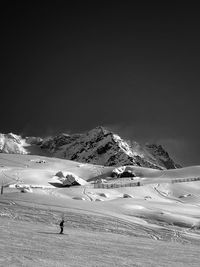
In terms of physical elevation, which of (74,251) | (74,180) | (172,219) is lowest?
(74,251)

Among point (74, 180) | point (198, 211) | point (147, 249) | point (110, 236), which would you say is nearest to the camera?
point (147, 249)

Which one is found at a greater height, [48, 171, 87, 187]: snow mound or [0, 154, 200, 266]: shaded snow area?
[48, 171, 87, 187]: snow mound

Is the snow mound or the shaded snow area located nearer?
the shaded snow area

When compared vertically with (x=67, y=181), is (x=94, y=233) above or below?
below

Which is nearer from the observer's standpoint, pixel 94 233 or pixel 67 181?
pixel 94 233

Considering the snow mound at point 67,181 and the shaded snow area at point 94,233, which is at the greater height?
the snow mound at point 67,181

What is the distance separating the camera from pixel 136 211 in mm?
52188

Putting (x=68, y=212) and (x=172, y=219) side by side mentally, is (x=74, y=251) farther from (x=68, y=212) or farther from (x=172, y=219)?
(x=172, y=219)

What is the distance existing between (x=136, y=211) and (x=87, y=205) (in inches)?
273

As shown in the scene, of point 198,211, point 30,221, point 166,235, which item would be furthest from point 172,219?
point 30,221

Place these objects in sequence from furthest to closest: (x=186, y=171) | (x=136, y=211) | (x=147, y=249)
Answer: (x=186, y=171)
(x=136, y=211)
(x=147, y=249)

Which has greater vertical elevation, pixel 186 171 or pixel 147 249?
pixel 186 171

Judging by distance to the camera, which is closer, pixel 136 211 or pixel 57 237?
pixel 57 237

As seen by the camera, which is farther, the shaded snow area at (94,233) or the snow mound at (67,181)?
the snow mound at (67,181)
